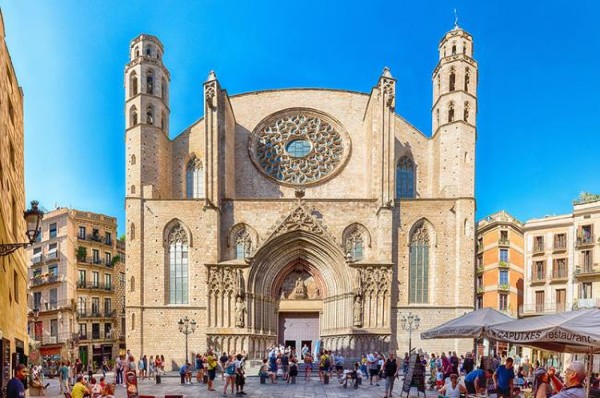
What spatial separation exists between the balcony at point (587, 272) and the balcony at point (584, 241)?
125 centimetres

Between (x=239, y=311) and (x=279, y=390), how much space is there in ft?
27.3

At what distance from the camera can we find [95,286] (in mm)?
38812

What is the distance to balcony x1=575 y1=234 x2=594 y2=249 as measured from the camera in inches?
1161

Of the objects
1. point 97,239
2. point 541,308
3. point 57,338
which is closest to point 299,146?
point 541,308

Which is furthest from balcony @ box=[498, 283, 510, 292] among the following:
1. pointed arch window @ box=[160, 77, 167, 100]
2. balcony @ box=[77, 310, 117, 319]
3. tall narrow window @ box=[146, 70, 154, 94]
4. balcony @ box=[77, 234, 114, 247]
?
balcony @ box=[77, 234, 114, 247]

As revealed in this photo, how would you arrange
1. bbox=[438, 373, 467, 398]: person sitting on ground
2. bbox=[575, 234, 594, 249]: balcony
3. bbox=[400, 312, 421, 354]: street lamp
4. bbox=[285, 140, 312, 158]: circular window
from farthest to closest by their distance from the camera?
bbox=[285, 140, 312, 158]: circular window
bbox=[575, 234, 594, 249]: balcony
bbox=[400, 312, 421, 354]: street lamp
bbox=[438, 373, 467, 398]: person sitting on ground

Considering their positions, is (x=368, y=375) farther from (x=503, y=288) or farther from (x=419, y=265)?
A: (x=503, y=288)

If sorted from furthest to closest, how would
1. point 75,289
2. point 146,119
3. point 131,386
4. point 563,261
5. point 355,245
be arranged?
point 75,289
point 563,261
point 146,119
point 355,245
point 131,386

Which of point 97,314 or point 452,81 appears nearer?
point 452,81

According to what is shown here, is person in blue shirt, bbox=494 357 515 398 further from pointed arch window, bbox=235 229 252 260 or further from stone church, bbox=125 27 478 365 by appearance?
pointed arch window, bbox=235 229 252 260

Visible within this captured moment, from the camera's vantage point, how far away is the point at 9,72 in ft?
37.3

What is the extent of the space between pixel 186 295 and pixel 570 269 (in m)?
24.1

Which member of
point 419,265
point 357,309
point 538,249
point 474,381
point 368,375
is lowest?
point 368,375

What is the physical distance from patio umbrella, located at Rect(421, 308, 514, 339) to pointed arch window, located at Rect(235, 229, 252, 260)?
51.4ft
